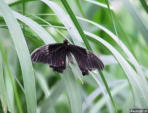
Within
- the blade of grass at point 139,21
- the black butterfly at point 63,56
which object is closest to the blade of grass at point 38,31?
the black butterfly at point 63,56

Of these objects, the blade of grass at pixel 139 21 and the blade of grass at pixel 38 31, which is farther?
the blade of grass at pixel 139 21

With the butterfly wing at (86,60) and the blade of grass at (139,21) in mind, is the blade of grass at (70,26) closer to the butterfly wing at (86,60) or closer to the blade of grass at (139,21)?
the butterfly wing at (86,60)

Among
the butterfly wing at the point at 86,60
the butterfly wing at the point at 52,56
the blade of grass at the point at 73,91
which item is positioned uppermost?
the butterfly wing at the point at 52,56

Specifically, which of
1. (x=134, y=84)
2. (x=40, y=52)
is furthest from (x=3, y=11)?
(x=134, y=84)

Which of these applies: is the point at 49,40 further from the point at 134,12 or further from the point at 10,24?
the point at 134,12

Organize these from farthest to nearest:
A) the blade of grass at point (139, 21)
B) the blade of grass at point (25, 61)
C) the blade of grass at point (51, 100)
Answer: the blade of grass at point (51, 100) → the blade of grass at point (139, 21) → the blade of grass at point (25, 61)

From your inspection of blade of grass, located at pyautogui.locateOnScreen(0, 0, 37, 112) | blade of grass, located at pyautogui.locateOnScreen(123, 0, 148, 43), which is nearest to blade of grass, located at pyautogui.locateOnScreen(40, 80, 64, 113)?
blade of grass, located at pyautogui.locateOnScreen(123, 0, 148, 43)

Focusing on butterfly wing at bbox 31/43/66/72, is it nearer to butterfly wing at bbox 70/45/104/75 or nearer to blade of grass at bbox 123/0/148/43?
butterfly wing at bbox 70/45/104/75
